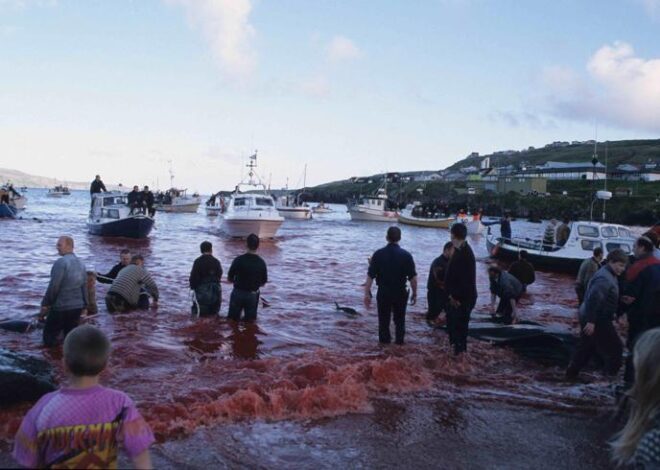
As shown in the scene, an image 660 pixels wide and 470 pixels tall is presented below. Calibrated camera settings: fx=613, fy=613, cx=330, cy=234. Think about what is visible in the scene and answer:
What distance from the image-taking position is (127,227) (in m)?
29.2

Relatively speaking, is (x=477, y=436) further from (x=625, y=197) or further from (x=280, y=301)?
(x=625, y=197)

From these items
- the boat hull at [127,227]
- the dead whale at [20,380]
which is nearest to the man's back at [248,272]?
the dead whale at [20,380]

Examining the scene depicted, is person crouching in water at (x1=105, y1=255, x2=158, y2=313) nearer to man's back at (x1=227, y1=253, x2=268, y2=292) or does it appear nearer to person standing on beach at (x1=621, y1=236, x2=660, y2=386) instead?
man's back at (x1=227, y1=253, x2=268, y2=292)

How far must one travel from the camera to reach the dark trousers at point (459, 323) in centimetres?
827

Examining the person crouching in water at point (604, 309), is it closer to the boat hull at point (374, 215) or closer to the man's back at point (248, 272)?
the man's back at point (248, 272)

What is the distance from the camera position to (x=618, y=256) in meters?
6.90

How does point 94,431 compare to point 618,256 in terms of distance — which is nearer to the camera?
point 94,431

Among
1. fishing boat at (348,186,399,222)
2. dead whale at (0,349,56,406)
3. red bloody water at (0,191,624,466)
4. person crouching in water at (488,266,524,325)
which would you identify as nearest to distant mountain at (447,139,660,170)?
fishing boat at (348,186,399,222)

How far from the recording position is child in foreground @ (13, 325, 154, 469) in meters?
2.64

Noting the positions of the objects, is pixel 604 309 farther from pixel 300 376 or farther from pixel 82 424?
pixel 82 424

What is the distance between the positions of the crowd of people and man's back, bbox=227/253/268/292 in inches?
0.7

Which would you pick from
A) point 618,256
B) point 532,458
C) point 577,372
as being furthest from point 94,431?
point 577,372

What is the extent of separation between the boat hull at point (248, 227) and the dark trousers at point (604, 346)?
86.4ft

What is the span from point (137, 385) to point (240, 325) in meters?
3.24
